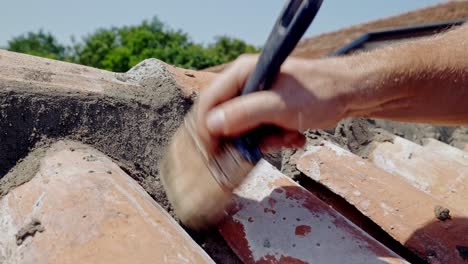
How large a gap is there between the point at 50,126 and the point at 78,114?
0.27ft

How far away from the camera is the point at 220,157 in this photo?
3.38 feet

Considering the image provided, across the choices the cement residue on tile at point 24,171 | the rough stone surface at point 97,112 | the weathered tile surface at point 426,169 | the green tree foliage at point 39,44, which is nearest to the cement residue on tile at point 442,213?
the weathered tile surface at point 426,169

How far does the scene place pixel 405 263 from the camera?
1.13 m

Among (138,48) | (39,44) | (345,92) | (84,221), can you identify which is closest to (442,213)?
(345,92)

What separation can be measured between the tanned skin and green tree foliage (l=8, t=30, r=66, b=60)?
96.0 ft

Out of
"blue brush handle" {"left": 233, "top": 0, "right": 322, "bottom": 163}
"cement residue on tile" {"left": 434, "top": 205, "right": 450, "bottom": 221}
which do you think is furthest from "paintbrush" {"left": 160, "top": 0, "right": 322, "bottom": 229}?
"cement residue on tile" {"left": 434, "top": 205, "right": 450, "bottom": 221}

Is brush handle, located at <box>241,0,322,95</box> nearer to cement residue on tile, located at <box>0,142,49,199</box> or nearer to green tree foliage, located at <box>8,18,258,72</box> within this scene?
cement residue on tile, located at <box>0,142,49,199</box>

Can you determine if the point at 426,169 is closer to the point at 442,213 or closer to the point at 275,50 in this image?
the point at 442,213

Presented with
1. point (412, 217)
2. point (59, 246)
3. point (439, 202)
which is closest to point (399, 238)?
point (412, 217)

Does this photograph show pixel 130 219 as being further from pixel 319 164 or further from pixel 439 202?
pixel 439 202

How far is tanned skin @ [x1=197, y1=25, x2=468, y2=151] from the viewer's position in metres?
0.97

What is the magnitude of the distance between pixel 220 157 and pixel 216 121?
0.09 m

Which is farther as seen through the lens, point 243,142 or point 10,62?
point 10,62

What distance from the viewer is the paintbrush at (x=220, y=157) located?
920 millimetres
